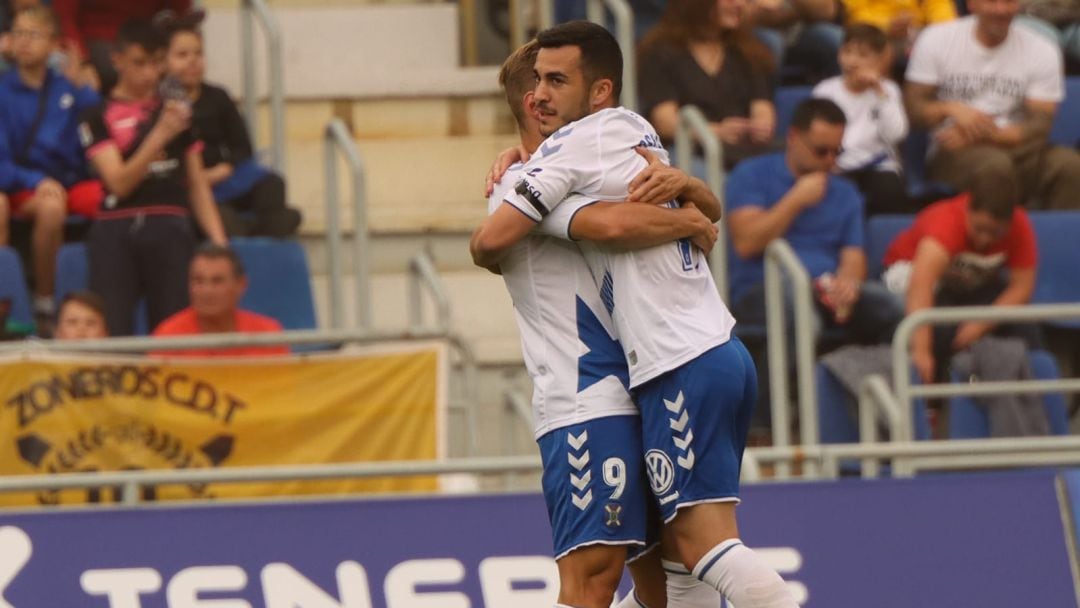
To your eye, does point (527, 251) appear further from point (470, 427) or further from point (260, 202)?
point (260, 202)

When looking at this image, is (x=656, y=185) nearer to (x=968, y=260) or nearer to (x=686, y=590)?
(x=686, y=590)

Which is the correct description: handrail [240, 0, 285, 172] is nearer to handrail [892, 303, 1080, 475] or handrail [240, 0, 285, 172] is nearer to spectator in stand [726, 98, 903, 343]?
spectator in stand [726, 98, 903, 343]

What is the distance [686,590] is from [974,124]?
5.92 m

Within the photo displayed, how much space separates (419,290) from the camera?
438 inches

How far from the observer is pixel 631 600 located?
21.1ft

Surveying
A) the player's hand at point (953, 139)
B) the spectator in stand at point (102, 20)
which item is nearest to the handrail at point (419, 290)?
the spectator in stand at point (102, 20)

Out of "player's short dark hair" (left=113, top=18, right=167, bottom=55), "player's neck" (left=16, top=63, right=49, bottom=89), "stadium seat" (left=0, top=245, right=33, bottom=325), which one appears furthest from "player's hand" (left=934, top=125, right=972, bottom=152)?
"stadium seat" (left=0, top=245, right=33, bottom=325)

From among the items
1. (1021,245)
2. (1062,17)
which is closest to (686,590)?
(1021,245)

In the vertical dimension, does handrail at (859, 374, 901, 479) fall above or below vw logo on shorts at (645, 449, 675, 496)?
below

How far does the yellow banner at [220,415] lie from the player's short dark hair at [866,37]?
130 inches

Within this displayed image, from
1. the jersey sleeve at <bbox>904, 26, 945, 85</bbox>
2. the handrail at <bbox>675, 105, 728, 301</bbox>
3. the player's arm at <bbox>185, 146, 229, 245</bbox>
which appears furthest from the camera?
the jersey sleeve at <bbox>904, 26, 945, 85</bbox>

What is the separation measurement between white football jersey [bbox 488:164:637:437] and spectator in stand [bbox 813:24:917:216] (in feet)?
18.2

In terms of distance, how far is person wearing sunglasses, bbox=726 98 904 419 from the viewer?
10.4 metres

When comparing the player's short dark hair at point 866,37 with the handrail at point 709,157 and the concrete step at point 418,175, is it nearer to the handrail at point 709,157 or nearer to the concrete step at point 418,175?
the handrail at point 709,157
